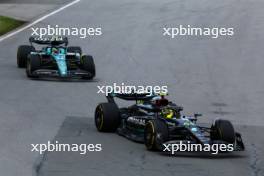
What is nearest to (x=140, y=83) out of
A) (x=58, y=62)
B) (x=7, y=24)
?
(x=58, y=62)

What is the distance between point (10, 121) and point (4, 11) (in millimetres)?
21407

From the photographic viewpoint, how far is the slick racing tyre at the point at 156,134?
15.5m

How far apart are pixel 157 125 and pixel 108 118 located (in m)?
1.83

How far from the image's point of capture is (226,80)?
26125mm

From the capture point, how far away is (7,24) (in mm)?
35719

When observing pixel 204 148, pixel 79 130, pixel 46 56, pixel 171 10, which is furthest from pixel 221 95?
pixel 171 10

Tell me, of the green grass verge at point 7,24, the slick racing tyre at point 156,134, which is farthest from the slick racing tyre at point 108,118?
the green grass verge at point 7,24

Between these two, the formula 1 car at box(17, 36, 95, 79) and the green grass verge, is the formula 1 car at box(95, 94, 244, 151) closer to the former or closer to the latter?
the formula 1 car at box(17, 36, 95, 79)

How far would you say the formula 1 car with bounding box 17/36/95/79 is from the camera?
79.5 feet

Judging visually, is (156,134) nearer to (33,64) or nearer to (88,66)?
(33,64)

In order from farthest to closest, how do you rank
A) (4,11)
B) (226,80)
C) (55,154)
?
(4,11) < (226,80) < (55,154)

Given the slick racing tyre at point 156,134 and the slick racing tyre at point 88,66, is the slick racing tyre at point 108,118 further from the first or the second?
the slick racing tyre at point 88,66

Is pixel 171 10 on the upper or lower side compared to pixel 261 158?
upper

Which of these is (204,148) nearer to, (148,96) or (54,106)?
(148,96)
